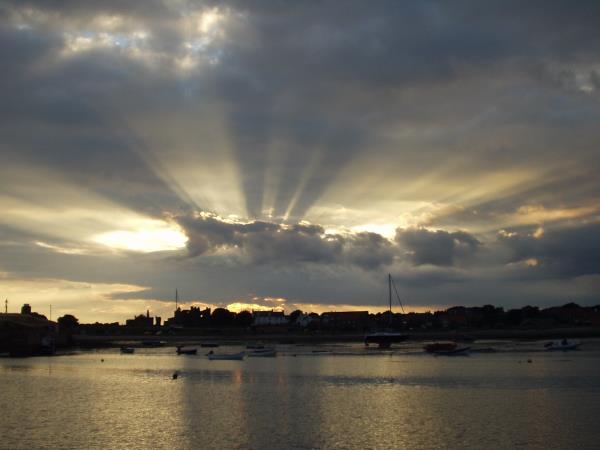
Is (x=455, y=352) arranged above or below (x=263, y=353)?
below

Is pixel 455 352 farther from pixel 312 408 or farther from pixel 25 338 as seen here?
pixel 25 338

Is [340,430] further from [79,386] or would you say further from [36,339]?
[36,339]

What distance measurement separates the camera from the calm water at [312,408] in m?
33.7

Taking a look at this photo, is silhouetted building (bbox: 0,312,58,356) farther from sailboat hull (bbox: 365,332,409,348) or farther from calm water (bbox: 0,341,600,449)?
sailboat hull (bbox: 365,332,409,348)

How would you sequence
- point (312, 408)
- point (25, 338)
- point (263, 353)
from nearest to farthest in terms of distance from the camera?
point (312, 408), point (263, 353), point (25, 338)

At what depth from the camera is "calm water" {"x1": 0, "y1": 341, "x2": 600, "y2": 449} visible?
1326 inches

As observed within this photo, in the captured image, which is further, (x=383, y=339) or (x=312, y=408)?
(x=383, y=339)

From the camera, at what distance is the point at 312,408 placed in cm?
4444

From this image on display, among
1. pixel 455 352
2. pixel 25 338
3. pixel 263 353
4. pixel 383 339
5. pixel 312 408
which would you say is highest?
pixel 25 338

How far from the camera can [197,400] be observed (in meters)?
50.7

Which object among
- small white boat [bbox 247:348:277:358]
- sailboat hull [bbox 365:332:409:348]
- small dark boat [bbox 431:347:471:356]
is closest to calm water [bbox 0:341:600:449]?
small dark boat [bbox 431:347:471:356]

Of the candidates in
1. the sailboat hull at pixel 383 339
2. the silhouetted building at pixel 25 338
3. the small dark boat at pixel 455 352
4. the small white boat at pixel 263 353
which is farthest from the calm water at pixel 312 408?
the sailboat hull at pixel 383 339

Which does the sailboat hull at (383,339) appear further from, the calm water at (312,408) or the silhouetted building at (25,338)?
the silhouetted building at (25,338)

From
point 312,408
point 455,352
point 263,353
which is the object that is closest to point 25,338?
point 263,353
